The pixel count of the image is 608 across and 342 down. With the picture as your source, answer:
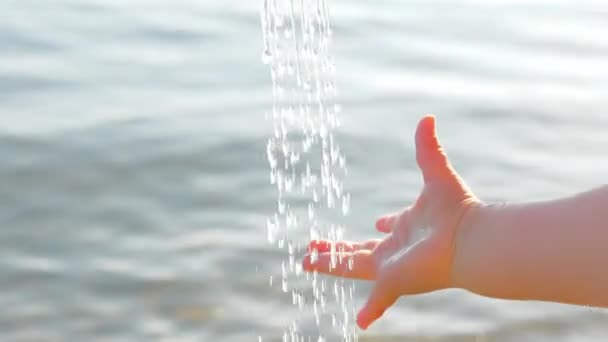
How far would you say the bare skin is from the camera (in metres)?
2.81

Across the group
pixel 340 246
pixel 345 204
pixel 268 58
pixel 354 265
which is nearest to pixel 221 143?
pixel 345 204

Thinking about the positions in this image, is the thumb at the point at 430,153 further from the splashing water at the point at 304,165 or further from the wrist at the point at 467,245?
the splashing water at the point at 304,165

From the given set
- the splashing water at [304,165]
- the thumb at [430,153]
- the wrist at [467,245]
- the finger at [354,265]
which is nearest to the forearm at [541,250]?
the wrist at [467,245]

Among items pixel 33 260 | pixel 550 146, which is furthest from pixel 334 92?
pixel 33 260

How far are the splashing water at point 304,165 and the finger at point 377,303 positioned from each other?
0.82 feet

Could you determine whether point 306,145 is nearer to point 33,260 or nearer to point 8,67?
point 33,260

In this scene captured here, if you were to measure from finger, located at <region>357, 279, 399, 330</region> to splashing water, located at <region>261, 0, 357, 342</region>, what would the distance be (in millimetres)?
250

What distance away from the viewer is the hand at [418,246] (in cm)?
280

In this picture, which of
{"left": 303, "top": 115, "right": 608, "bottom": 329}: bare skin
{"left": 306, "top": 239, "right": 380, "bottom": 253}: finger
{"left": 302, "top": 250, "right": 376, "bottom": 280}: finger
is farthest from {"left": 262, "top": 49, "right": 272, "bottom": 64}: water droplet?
{"left": 303, "top": 115, "right": 608, "bottom": 329}: bare skin

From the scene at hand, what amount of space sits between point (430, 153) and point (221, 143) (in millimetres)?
2746

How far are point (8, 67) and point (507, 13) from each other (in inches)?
134

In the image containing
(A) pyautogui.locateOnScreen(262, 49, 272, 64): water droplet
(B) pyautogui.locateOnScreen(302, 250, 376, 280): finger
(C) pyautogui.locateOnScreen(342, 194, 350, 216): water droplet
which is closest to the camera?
(B) pyautogui.locateOnScreen(302, 250, 376, 280): finger

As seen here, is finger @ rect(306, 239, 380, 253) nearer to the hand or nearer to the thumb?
the hand

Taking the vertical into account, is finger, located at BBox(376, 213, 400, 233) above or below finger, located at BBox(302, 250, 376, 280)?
above
